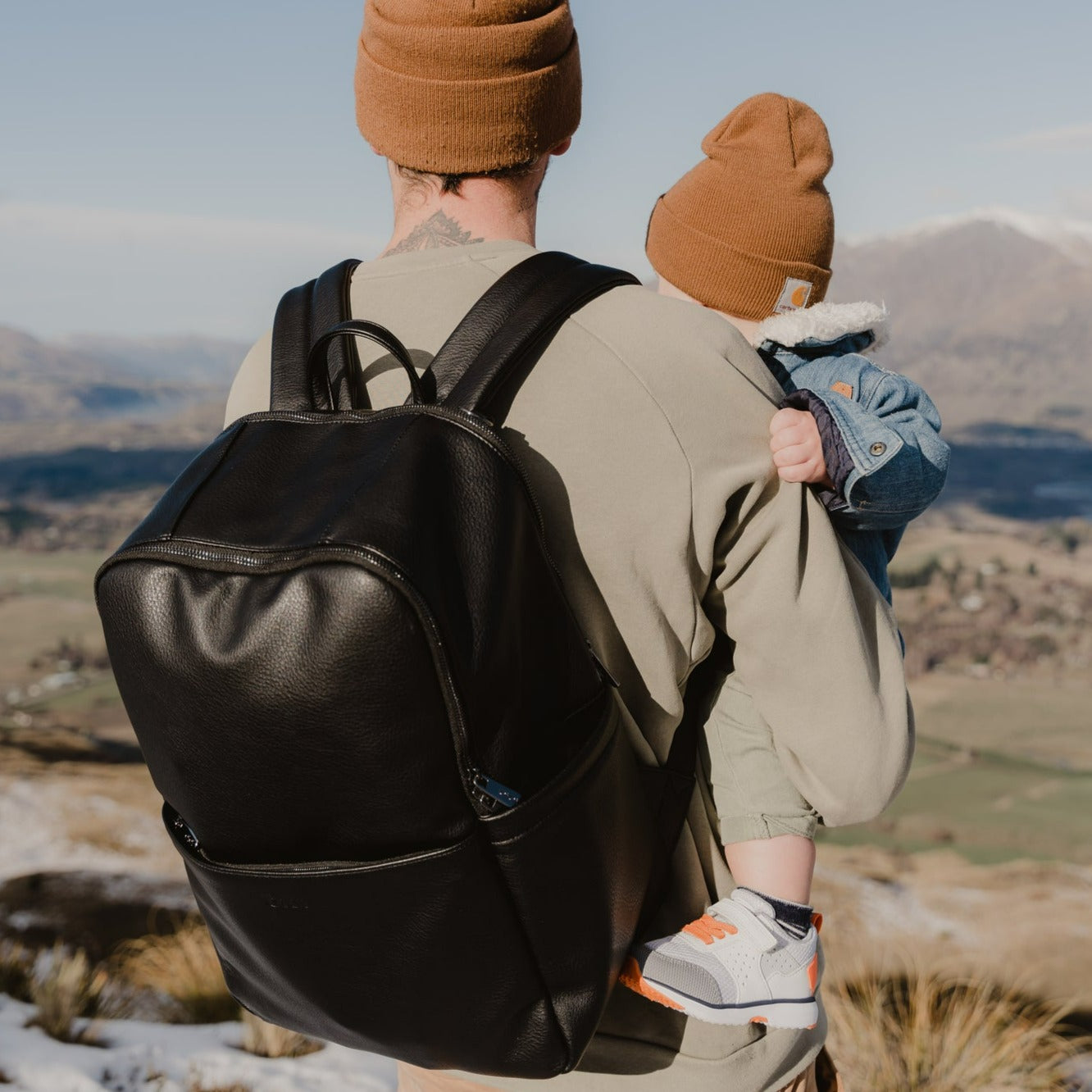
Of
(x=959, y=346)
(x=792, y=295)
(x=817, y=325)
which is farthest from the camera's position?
(x=959, y=346)

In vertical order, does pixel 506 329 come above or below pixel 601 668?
above

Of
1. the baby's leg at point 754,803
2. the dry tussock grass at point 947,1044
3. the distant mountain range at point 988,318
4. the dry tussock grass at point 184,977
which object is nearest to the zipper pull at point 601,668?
the baby's leg at point 754,803

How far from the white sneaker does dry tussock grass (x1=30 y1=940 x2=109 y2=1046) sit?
3530mm

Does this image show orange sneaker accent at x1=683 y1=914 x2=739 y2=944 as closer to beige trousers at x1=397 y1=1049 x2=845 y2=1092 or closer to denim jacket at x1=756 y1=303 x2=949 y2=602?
beige trousers at x1=397 y1=1049 x2=845 y2=1092

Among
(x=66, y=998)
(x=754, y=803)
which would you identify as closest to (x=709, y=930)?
(x=754, y=803)

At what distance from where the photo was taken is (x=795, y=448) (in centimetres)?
109

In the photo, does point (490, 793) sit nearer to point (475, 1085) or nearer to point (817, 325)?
point (475, 1085)

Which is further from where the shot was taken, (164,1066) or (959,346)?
(959,346)

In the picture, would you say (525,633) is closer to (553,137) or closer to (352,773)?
(352,773)

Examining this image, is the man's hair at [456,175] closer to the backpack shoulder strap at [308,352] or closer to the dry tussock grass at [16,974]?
the backpack shoulder strap at [308,352]

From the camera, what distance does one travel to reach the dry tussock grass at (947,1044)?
3.81 m

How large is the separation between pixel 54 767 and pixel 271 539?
1052 cm

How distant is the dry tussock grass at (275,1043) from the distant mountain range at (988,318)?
119 m

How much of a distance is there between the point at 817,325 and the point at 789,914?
0.90 m
